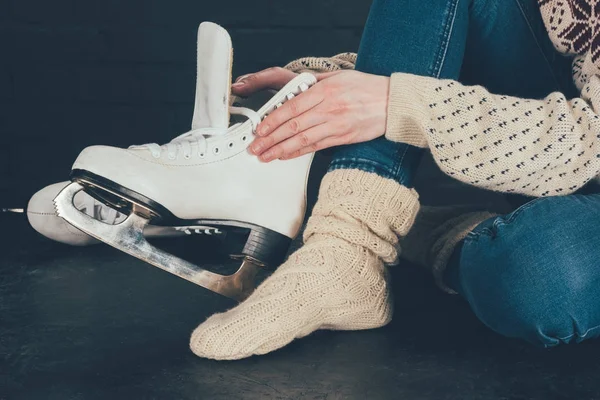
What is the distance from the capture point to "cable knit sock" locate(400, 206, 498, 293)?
4.20 ft

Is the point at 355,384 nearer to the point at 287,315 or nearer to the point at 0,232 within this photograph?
the point at 287,315

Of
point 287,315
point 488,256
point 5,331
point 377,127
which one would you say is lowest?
point 5,331

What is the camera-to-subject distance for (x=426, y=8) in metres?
1.12

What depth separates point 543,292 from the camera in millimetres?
993

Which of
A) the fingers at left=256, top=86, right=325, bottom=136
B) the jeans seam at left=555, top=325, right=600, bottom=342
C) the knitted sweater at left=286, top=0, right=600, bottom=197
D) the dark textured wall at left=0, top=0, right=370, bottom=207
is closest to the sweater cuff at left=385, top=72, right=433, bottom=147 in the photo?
the knitted sweater at left=286, top=0, right=600, bottom=197

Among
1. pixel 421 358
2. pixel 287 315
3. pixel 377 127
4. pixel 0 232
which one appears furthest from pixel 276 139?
pixel 0 232

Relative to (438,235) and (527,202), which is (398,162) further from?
(438,235)

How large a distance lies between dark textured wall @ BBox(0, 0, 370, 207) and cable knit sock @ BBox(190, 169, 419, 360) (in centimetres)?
99

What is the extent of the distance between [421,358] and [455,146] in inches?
11.5

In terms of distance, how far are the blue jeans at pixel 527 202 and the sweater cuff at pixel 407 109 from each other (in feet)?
0.11

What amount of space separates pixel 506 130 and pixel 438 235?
0.42m

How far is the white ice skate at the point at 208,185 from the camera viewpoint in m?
1.18

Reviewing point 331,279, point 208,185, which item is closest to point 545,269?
point 331,279

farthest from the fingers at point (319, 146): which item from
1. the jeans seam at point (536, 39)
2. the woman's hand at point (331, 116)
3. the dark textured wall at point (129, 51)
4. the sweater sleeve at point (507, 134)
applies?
the dark textured wall at point (129, 51)
